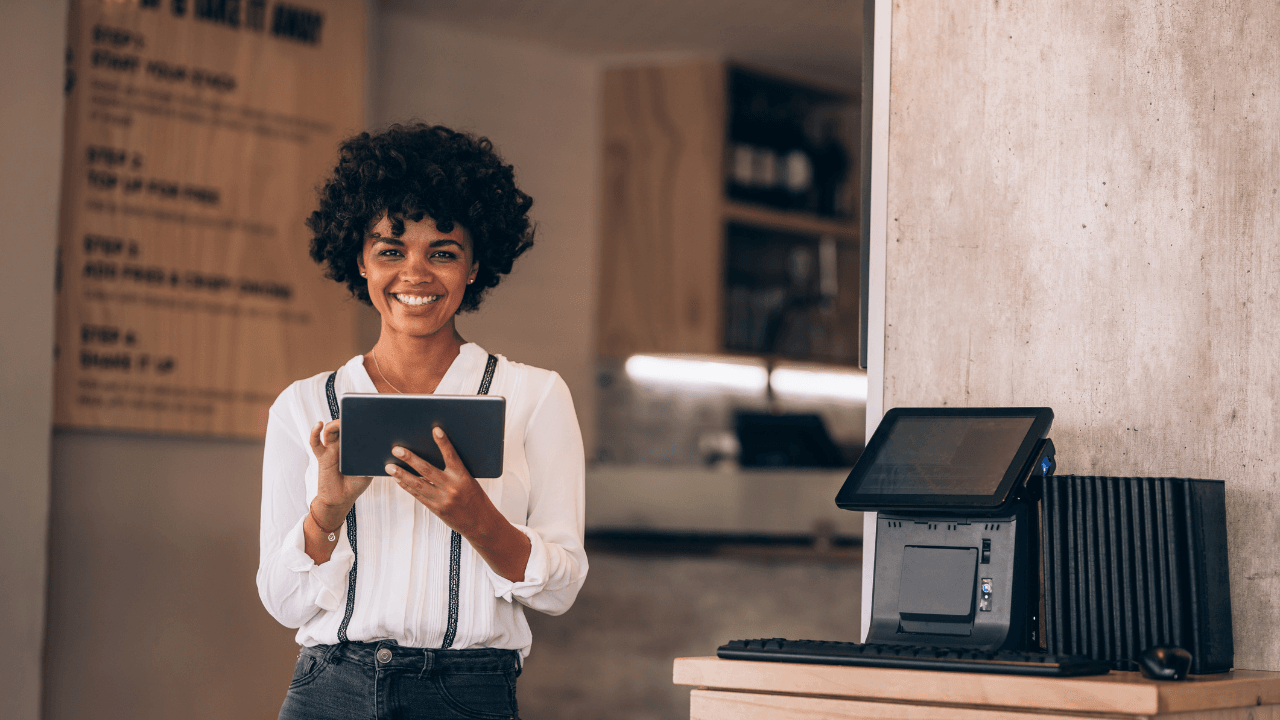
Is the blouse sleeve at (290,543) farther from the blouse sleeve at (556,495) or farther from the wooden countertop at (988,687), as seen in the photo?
the wooden countertop at (988,687)

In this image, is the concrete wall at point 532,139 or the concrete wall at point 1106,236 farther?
the concrete wall at point 532,139

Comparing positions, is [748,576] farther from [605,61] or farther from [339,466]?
[339,466]

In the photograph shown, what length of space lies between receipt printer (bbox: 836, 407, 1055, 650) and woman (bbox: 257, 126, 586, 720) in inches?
15.4

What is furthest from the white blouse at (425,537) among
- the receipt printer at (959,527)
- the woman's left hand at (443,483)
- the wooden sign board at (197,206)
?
the wooden sign board at (197,206)

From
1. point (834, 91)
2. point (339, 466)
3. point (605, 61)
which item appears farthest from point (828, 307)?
point (339, 466)

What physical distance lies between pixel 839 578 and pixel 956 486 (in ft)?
7.76

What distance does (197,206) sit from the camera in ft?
11.7

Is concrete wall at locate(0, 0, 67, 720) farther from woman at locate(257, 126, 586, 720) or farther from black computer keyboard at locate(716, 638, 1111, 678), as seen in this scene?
black computer keyboard at locate(716, 638, 1111, 678)

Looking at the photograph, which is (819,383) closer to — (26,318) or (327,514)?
(26,318)

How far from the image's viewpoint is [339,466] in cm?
141

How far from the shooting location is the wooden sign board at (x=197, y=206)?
3322 millimetres

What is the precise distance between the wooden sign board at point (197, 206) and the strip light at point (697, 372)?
142 cm

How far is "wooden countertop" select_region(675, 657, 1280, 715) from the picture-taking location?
1270 millimetres

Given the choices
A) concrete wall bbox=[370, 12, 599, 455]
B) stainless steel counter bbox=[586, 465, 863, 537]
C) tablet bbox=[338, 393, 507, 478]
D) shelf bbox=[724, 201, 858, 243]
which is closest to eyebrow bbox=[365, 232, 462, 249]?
tablet bbox=[338, 393, 507, 478]
